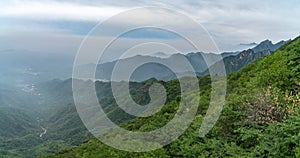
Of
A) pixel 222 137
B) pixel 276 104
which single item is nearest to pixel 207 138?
pixel 222 137

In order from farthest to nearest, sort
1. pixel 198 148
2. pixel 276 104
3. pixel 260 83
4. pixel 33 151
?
pixel 33 151 → pixel 260 83 → pixel 198 148 → pixel 276 104

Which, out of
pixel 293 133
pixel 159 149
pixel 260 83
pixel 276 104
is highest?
pixel 260 83

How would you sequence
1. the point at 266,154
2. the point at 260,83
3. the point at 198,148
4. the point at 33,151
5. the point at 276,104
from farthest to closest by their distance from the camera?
the point at 33,151, the point at 260,83, the point at 198,148, the point at 276,104, the point at 266,154

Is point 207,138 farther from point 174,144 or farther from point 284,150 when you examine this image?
point 284,150

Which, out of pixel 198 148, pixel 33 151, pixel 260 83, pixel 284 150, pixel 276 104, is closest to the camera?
pixel 284 150

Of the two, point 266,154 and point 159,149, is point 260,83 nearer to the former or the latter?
point 159,149

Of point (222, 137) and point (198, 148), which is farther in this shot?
point (222, 137)

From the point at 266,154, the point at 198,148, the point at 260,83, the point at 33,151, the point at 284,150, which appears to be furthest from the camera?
the point at 33,151

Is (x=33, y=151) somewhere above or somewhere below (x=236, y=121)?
Result: below

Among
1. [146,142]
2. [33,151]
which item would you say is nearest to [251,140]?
[146,142]
